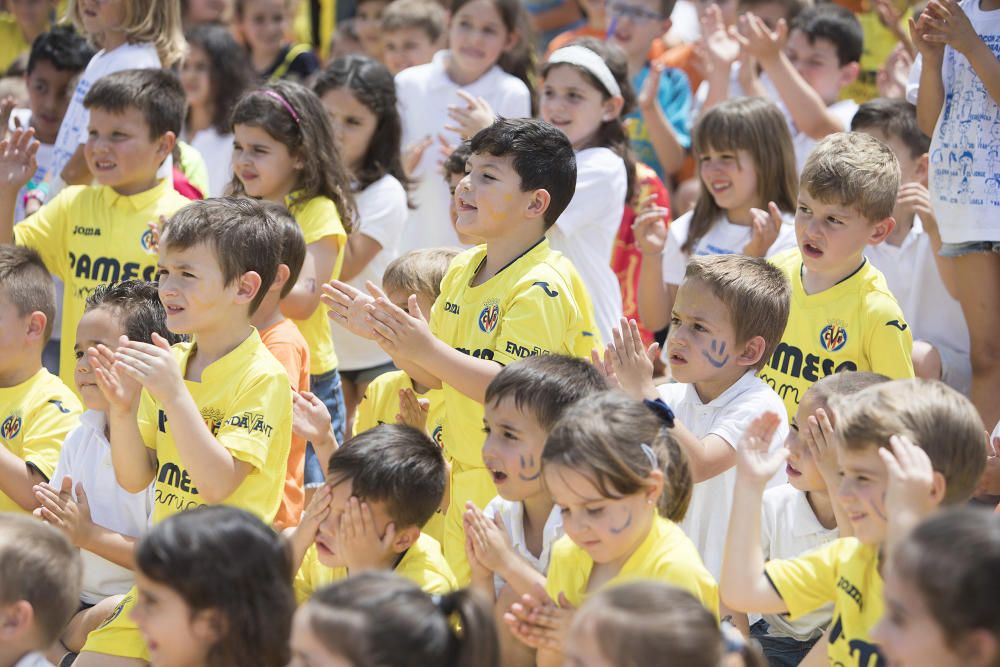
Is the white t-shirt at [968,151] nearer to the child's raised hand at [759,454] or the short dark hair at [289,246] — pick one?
the child's raised hand at [759,454]

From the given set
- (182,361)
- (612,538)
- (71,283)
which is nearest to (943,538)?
(612,538)

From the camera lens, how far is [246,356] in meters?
4.07

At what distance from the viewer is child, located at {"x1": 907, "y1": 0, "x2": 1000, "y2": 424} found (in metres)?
4.66

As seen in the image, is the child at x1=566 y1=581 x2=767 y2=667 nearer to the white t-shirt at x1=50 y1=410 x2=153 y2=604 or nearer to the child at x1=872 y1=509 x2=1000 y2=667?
the child at x1=872 y1=509 x2=1000 y2=667

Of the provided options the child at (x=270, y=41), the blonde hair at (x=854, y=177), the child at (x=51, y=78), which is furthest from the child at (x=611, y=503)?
the child at (x=270, y=41)

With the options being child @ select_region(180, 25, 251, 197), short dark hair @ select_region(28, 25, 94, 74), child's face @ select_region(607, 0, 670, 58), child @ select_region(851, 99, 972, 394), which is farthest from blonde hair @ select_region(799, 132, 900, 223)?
short dark hair @ select_region(28, 25, 94, 74)

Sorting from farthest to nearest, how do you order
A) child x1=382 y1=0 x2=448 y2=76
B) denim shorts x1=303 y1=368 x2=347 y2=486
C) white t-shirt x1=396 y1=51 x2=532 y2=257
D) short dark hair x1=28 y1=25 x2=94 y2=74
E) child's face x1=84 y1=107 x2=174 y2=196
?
child x1=382 y1=0 x2=448 y2=76 < short dark hair x1=28 y1=25 x2=94 y2=74 < white t-shirt x1=396 y1=51 x2=532 y2=257 < child's face x1=84 y1=107 x2=174 y2=196 < denim shorts x1=303 y1=368 x2=347 y2=486

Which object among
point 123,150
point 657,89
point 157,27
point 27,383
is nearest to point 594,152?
point 657,89

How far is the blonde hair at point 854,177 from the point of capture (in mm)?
4504

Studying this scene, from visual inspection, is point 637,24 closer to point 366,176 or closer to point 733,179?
point 733,179

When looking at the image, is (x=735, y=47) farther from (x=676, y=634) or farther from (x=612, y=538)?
(x=676, y=634)

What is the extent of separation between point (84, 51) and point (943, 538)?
5595mm

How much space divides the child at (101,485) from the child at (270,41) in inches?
148

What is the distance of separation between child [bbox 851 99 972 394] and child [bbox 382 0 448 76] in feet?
9.50
